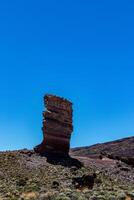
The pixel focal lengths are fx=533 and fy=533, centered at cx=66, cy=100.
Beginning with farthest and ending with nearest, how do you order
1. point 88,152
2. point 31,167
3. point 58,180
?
1. point 88,152
2. point 31,167
3. point 58,180

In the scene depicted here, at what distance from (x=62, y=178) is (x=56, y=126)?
14252 millimetres

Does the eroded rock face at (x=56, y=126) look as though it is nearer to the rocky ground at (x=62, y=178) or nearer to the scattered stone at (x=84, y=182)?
the rocky ground at (x=62, y=178)

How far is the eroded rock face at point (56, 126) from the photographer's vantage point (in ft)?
197

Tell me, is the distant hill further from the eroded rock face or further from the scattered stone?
the scattered stone

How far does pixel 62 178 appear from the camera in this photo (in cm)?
4688

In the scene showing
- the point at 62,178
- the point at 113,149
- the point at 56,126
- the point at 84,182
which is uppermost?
the point at 113,149

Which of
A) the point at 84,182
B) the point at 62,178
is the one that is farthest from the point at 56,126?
the point at 84,182

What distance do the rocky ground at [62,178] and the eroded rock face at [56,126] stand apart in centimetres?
195

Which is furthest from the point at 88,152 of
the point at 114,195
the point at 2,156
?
the point at 114,195

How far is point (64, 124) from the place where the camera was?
6150cm

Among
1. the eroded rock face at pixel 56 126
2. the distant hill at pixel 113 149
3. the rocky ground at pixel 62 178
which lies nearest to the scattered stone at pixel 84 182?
the rocky ground at pixel 62 178

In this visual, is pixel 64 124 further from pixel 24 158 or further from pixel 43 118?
pixel 24 158

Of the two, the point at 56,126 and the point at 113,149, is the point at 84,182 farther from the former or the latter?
the point at 113,149

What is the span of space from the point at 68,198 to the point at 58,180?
47.9 feet
